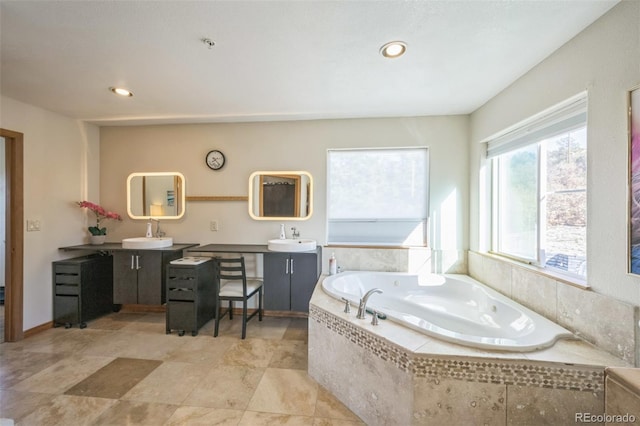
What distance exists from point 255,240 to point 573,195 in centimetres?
297

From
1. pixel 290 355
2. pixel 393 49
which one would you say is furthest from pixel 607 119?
pixel 290 355

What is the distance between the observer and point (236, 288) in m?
2.66

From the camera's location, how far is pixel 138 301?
2.84 meters

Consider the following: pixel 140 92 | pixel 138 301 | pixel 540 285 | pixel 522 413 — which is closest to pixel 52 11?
pixel 140 92

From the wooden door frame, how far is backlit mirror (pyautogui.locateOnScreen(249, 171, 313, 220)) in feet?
7.18

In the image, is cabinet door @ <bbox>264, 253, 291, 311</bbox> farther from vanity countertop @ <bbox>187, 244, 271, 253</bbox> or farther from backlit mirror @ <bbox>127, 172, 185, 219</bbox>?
backlit mirror @ <bbox>127, 172, 185, 219</bbox>

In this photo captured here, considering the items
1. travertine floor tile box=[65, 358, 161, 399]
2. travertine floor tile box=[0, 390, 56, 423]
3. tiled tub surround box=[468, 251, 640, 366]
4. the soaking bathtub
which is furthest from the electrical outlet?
tiled tub surround box=[468, 251, 640, 366]

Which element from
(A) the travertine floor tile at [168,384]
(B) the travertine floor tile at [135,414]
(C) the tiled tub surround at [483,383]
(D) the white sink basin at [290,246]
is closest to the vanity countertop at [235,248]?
(D) the white sink basin at [290,246]

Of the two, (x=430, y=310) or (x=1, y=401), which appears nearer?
(x=1, y=401)

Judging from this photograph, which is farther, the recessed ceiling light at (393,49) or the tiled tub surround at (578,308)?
the recessed ceiling light at (393,49)

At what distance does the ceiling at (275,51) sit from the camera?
54.3 inches

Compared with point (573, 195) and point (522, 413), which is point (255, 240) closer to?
point (522, 413)

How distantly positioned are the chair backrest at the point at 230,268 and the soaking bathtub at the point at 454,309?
0.81m

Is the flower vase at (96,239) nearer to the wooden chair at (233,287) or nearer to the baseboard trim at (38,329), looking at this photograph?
the baseboard trim at (38,329)
